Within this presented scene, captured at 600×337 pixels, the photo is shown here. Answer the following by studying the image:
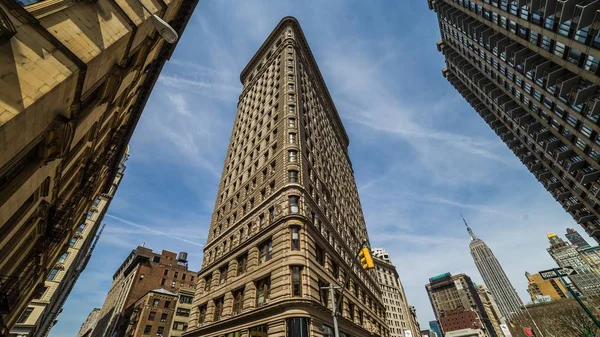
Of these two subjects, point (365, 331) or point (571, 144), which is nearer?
point (365, 331)

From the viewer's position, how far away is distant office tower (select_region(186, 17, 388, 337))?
1955cm

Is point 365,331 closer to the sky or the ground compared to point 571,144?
closer to the ground

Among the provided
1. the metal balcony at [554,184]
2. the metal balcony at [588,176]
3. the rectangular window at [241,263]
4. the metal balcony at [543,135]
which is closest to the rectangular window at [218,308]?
the rectangular window at [241,263]

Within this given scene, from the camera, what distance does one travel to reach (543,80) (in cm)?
3584

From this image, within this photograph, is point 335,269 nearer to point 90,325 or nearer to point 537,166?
point 537,166

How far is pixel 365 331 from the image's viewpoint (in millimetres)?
27188

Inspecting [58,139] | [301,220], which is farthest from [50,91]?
[301,220]

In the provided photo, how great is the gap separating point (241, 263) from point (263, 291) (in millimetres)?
5359

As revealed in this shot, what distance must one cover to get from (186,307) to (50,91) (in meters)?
68.4

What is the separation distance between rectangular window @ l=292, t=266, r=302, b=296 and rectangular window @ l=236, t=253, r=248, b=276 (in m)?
6.84

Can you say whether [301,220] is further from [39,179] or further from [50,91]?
[50,91]

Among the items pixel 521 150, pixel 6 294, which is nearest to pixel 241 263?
pixel 6 294

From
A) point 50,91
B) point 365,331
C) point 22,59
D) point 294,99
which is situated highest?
point 294,99

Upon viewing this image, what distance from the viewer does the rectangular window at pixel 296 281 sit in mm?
18894
